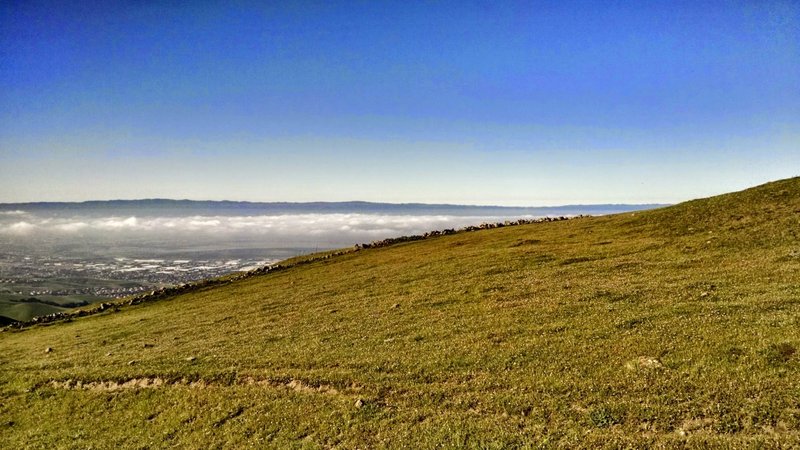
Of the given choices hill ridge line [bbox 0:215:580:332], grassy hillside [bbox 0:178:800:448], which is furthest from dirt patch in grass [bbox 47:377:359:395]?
hill ridge line [bbox 0:215:580:332]

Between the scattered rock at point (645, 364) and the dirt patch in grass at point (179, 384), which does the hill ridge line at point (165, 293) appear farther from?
the scattered rock at point (645, 364)

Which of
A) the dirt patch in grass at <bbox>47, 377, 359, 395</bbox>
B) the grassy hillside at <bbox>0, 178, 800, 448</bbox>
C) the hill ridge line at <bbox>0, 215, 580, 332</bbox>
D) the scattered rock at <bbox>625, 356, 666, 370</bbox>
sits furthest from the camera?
the hill ridge line at <bbox>0, 215, 580, 332</bbox>

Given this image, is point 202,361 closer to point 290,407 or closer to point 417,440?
point 290,407

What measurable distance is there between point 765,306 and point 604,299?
7242mm

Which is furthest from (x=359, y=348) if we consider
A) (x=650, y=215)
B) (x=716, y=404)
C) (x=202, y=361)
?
(x=650, y=215)

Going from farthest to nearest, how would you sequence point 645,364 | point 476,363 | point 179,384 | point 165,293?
point 165,293
point 179,384
point 476,363
point 645,364

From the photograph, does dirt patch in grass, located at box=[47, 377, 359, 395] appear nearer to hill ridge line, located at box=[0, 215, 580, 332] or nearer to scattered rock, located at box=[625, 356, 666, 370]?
scattered rock, located at box=[625, 356, 666, 370]

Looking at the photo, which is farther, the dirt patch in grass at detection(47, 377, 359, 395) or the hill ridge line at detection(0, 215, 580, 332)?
the hill ridge line at detection(0, 215, 580, 332)

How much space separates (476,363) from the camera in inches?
752

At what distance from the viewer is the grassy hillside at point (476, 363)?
13727 mm

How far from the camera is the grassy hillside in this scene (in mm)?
13727

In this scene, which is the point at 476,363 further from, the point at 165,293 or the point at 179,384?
the point at 165,293

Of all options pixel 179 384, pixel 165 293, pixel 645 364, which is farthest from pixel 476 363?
pixel 165 293

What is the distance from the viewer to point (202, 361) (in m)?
24.9
